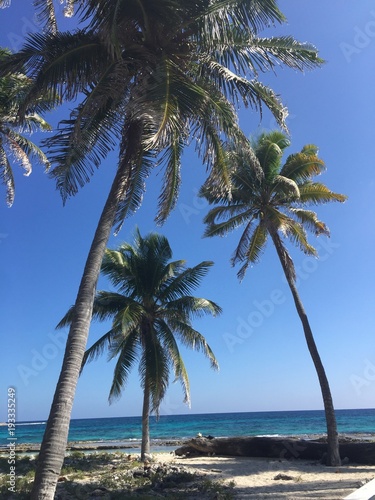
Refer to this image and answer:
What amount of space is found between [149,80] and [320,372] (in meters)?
11.3

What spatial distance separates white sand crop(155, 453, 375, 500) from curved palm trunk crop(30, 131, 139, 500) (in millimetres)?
5293

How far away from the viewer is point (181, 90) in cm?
877

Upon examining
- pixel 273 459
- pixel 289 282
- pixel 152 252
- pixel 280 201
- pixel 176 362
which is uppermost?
pixel 280 201

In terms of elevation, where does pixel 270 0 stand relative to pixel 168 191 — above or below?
above

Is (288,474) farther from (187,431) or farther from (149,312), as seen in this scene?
(187,431)

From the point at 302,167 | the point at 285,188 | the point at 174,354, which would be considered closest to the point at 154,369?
the point at 174,354

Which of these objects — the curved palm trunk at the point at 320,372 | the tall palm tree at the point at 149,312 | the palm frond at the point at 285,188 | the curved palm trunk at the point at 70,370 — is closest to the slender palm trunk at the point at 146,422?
the tall palm tree at the point at 149,312

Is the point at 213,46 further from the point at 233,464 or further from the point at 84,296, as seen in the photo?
the point at 233,464

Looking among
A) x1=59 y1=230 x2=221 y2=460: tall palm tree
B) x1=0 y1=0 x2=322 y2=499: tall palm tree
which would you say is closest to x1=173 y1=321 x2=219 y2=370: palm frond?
x1=59 y1=230 x2=221 y2=460: tall palm tree

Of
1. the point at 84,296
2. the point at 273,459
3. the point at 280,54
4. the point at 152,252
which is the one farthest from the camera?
the point at 152,252

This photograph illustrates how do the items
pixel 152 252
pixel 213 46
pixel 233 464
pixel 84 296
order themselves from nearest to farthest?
pixel 84 296
pixel 213 46
pixel 233 464
pixel 152 252

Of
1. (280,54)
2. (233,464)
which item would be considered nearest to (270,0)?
(280,54)

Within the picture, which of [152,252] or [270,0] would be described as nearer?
[270,0]

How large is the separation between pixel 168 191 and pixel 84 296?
3.12 meters
